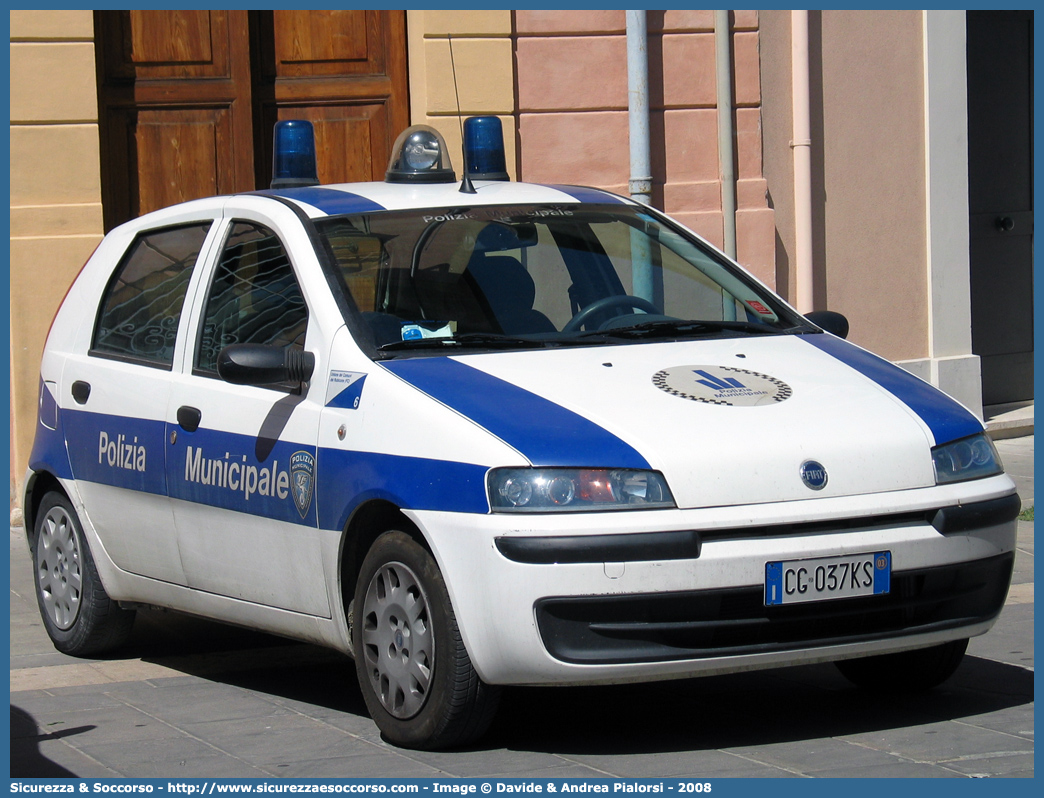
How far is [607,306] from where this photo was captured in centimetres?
537

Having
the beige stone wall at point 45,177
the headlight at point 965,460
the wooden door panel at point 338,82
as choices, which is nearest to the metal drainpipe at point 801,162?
the wooden door panel at point 338,82

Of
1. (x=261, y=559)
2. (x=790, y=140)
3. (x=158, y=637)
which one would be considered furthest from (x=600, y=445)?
(x=790, y=140)

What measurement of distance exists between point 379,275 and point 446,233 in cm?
37

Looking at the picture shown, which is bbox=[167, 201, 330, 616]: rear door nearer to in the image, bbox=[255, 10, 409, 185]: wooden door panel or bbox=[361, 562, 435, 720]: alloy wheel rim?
bbox=[361, 562, 435, 720]: alloy wheel rim

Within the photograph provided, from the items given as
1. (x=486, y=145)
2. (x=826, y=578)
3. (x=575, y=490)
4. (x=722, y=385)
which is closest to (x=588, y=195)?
(x=486, y=145)

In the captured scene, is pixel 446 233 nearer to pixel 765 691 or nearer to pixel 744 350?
pixel 744 350

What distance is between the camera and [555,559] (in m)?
4.11

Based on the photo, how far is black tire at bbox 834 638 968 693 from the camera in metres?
5.04

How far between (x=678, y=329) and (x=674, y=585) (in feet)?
4.22

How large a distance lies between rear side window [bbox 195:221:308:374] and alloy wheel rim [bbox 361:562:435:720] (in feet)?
2.95

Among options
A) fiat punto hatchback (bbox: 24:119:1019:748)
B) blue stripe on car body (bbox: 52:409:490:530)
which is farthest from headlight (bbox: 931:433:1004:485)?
blue stripe on car body (bbox: 52:409:490:530)

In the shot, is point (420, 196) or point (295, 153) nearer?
point (420, 196)

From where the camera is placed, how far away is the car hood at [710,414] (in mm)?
4230

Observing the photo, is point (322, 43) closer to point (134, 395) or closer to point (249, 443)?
point (134, 395)
